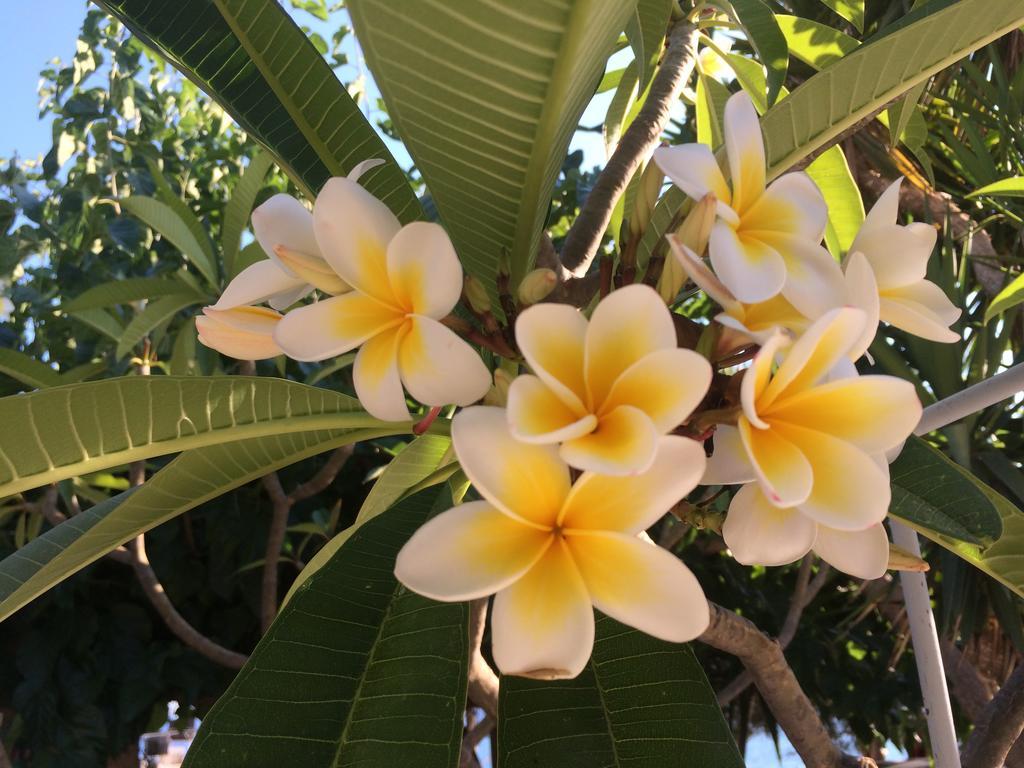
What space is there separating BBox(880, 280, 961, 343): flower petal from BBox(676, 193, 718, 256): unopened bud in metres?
0.13

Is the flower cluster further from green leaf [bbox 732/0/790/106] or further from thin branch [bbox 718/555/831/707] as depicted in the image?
thin branch [bbox 718/555/831/707]

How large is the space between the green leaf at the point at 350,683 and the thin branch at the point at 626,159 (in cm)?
26

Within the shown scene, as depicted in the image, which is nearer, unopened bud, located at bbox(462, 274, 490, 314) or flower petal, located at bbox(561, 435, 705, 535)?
flower petal, located at bbox(561, 435, 705, 535)

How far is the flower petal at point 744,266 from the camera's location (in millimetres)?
358

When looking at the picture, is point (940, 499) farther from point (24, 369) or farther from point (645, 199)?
point (24, 369)

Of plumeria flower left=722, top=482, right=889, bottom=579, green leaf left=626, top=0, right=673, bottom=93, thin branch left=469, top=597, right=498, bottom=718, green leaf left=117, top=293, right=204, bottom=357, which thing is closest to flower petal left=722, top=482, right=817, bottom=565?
plumeria flower left=722, top=482, right=889, bottom=579

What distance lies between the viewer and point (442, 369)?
39 cm

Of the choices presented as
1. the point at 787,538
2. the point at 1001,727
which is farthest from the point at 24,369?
the point at 1001,727

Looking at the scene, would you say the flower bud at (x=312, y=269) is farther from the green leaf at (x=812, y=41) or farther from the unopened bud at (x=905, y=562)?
the green leaf at (x=812, y=41)

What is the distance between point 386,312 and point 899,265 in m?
0.29

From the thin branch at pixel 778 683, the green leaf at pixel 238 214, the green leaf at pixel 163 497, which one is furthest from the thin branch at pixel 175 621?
the thin branch at pixel 778 683

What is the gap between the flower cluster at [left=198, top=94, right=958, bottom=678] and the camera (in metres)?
0.33

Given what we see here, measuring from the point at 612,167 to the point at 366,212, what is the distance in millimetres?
359

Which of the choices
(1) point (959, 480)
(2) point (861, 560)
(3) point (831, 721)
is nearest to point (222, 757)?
(2) point (861, 560)
